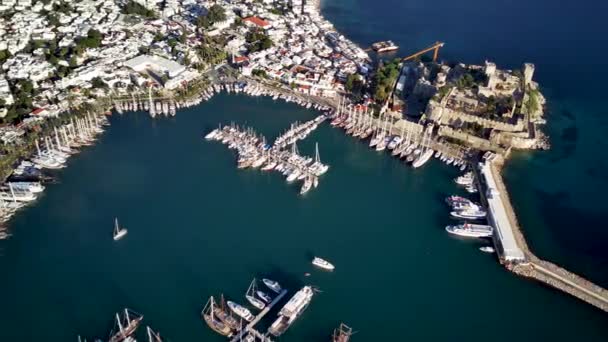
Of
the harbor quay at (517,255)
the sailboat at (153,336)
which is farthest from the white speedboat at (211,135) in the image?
the harbor quay at (517,255)

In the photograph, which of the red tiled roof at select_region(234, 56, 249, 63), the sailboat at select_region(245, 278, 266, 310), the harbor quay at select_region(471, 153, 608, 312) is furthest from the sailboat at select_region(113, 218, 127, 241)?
the red tiled roof at select_region(234, 56, 249, 63)

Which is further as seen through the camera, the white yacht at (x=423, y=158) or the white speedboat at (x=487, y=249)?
the white yacht at (x=423, y=158)

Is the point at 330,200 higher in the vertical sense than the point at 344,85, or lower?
lower

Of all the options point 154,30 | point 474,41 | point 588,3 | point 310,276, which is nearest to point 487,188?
point 310,276

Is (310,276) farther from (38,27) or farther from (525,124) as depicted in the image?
(38,27)

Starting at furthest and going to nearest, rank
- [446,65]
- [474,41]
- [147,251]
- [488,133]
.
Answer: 1. [474,41]
2. [446,65]
3. [488,133]
4. [147,251]

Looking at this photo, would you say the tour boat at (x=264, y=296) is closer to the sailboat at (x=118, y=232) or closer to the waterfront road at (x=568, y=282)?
the sailboat at (x=118, y=232)

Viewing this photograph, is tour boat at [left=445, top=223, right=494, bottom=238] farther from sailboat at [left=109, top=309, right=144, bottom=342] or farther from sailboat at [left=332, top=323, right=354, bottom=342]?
sailboat at [left=109, top=309, right=144, bottom=342]
